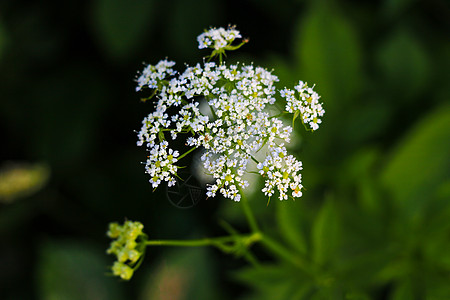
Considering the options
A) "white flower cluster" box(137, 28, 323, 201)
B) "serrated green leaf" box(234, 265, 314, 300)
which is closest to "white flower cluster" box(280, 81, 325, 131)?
"white flower cluster" box(137, 28, 323, 201)
